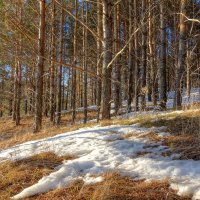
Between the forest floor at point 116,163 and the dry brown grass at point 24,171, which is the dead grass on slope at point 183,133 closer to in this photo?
the forest floor at point 116,163

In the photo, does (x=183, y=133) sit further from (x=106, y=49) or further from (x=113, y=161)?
(x=106, y=49)

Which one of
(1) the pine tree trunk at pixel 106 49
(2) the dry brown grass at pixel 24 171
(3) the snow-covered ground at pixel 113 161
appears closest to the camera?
(3) the snow-covered ground at pixel 113 161

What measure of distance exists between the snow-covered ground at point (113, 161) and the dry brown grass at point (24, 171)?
0.17 metres

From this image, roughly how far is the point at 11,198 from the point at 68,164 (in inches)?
35.0

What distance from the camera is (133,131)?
5422mm

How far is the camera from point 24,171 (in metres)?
4.43

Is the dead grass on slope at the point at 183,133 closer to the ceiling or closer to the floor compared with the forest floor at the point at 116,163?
closer to the ceiling

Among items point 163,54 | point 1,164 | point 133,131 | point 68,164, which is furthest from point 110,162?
point 163,54

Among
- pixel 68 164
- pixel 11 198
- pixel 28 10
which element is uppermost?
pixel 28 10

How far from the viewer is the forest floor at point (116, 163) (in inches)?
135

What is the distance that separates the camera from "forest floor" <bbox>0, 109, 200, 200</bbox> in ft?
11.2

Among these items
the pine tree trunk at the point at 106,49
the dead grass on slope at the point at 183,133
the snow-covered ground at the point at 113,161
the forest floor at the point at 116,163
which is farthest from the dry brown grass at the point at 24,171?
the pine tree trunk at the point at 106,49

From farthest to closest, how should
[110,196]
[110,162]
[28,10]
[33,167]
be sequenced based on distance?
[28,10] < [33,167] < [110,162] < [110,196]

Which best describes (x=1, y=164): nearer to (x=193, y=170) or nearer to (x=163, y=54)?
(x=193, y=170)
